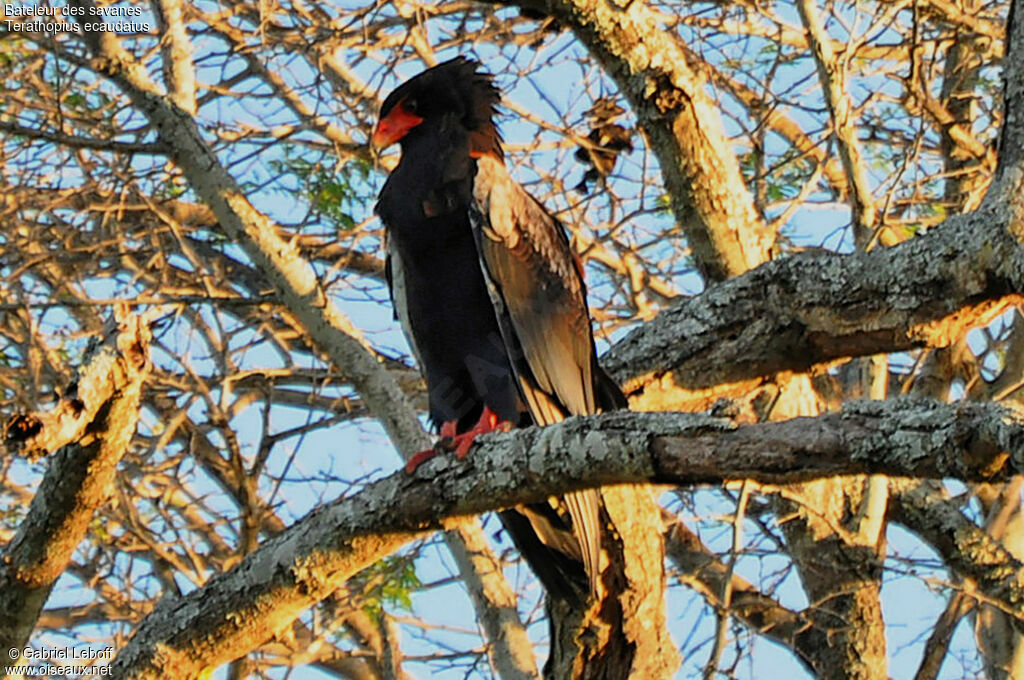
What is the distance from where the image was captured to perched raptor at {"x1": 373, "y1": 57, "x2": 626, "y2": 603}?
3.68 meters

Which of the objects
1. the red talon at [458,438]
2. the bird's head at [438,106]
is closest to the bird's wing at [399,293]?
the red talon at [458,438]

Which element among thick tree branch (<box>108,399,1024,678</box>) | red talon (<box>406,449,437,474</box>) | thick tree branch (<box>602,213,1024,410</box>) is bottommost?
thick tree branch (<box>108,399,1024,678</box>)

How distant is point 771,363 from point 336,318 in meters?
2.10

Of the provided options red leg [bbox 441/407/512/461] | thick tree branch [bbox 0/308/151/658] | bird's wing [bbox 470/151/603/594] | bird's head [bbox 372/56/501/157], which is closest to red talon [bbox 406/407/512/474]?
red leg [bbox 441/407/512/461]

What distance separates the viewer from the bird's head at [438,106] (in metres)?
4.19

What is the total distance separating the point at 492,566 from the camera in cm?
490

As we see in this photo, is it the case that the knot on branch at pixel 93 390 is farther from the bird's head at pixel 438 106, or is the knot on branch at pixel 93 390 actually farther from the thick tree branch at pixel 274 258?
the thick tree branch at pixel 274 258

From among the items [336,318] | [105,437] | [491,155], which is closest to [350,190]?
[336,318]

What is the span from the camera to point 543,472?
260 cm

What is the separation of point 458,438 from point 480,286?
Result: 67 cm

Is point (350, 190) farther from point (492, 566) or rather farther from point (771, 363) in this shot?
point (771, 363)

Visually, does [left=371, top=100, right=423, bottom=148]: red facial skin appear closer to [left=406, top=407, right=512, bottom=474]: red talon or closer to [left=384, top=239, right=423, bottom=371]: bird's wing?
[left=384, top=239, right=423, bottom=371]: bird's wing

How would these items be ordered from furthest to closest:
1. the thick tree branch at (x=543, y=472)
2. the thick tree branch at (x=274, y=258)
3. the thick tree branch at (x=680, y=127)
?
the thick tree branch at (x=274, y=258), the thick tree branch at (x=680, y=127), the thick tree branch at (x=543, y=472)

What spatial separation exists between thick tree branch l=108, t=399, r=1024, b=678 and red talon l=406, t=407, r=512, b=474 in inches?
2.6
